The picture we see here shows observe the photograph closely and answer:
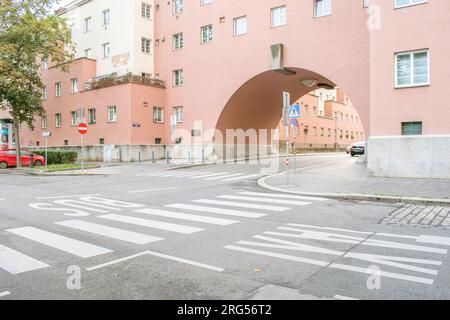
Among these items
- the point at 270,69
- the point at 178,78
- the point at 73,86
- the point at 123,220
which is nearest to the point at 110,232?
the point at 123,220

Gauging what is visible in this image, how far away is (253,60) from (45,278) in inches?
971

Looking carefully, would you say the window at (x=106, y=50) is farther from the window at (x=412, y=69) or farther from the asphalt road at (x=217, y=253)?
the asphalt road at (x=217, y=253)

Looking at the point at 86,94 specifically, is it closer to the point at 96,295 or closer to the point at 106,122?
the point at 106,122

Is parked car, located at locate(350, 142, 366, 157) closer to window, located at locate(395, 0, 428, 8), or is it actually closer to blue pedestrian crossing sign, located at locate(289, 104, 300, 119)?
window, located at locate(395, 0, 428, 8)

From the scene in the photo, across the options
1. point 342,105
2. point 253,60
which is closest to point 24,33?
point 253,60

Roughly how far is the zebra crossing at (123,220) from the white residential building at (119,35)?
80.0ft

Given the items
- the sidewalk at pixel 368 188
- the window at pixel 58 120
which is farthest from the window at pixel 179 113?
the sidewalk at pixel 368 188

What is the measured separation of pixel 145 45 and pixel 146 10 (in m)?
3.17

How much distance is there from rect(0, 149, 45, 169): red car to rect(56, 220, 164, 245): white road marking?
957 inches

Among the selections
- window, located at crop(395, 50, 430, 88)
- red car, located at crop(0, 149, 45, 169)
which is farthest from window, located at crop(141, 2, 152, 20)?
window, located at crop(395, 50, 430, 88)

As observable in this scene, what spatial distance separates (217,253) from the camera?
18.3 ft

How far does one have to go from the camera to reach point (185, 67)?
32312 millimetres

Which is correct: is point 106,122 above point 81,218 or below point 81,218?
above

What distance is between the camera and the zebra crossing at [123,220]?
574cm
